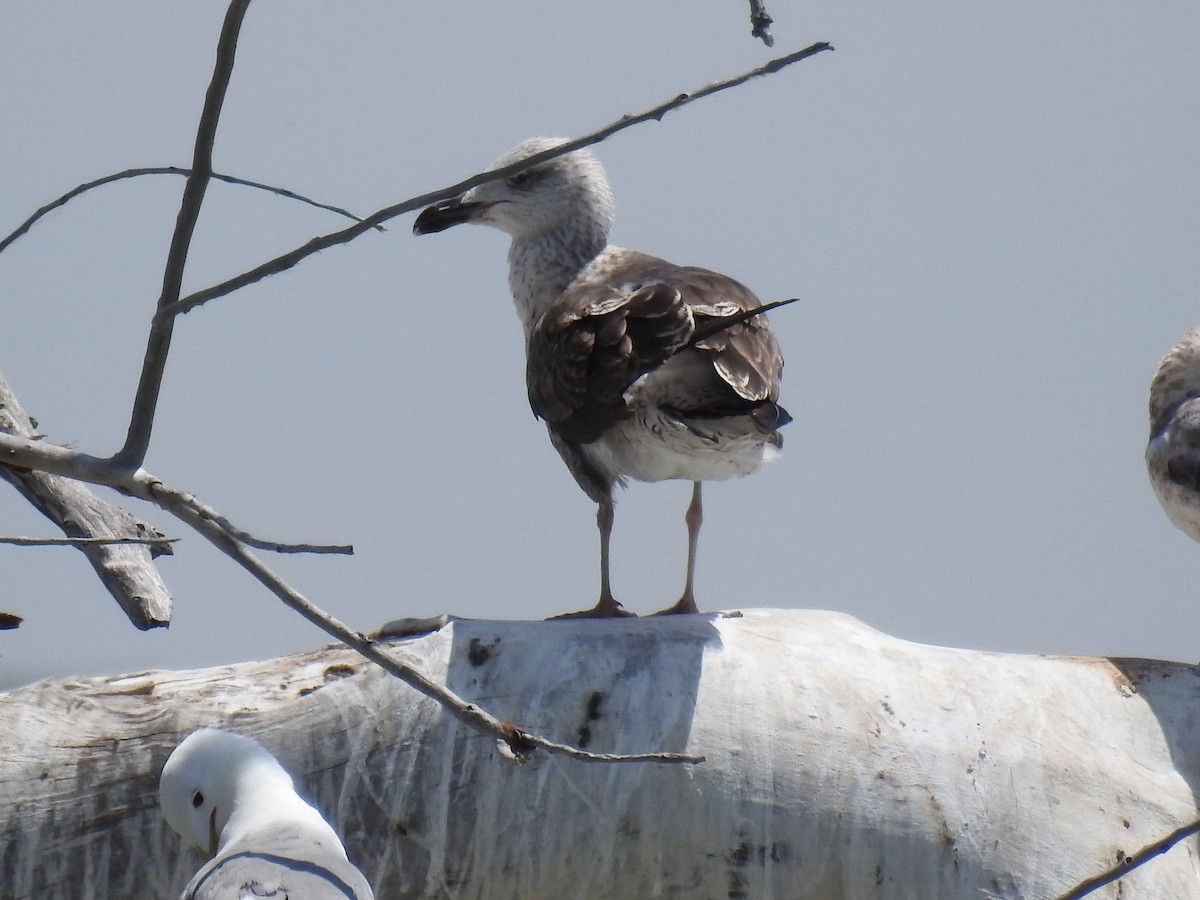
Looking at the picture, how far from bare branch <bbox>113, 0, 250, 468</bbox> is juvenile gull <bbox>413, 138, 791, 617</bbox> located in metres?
2.14

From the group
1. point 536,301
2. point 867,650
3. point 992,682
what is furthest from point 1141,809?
point 536,301

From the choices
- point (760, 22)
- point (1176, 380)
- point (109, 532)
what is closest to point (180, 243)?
point (760, 22)

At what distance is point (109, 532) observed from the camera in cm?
466

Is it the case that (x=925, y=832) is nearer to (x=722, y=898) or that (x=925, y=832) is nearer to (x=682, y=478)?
(x=722, y=898)

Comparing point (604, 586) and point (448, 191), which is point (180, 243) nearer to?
point (448, 191)

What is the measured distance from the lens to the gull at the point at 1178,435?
21.5 feet

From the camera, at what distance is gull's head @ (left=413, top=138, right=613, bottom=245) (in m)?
6.31

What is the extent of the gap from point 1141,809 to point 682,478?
185 cm

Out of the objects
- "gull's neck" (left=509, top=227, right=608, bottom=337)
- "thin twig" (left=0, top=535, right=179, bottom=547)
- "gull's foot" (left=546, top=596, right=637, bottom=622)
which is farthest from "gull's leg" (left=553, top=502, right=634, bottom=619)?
"thin twig" (left=0, top=535, right=179, bottom=547)

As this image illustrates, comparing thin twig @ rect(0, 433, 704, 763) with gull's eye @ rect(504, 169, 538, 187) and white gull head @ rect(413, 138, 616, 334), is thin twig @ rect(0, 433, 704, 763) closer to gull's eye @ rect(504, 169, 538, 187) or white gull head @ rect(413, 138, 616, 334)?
white gull head @ rect(413, 138, 616, 334)

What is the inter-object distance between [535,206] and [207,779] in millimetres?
3249

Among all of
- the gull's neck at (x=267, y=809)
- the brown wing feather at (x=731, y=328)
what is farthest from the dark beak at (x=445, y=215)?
the gull's neck at (x=267, y=809)

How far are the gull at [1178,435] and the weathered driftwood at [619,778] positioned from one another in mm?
2328

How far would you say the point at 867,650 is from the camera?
4621mm
